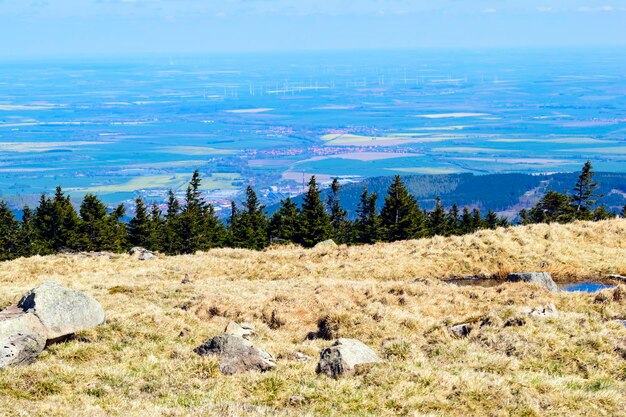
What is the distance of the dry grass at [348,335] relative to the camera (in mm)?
13039

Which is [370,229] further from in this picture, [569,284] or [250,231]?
[569,284]

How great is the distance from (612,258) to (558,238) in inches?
139

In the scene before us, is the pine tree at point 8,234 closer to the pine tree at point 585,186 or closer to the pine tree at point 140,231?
the pine tree at point 140,231

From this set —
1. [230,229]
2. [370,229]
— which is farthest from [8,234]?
[370,229]

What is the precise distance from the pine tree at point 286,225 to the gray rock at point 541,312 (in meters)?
53.9

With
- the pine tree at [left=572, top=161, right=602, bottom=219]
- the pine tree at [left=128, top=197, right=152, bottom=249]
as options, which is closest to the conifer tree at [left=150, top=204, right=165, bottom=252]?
the pine tree at [left=128, top=197, right=152, bottom=249]

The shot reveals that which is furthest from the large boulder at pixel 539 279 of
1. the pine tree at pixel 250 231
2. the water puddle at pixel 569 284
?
the pine tree at pixel 250 231

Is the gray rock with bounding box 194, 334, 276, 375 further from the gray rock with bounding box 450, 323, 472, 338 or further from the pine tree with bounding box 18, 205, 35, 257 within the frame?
the pine tree with bounding box 18, 205, 35, 257

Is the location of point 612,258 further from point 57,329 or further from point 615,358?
point 57,329

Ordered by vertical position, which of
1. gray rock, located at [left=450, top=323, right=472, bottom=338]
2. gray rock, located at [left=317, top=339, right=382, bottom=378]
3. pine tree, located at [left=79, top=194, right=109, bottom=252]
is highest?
gray rock, located at [left=317, top=339, right=382, bottom=378]

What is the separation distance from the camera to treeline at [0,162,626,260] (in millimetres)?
76000

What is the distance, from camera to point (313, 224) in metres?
74.0

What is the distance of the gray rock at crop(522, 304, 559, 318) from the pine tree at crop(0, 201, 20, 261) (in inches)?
3014

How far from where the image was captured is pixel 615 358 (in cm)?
1569
